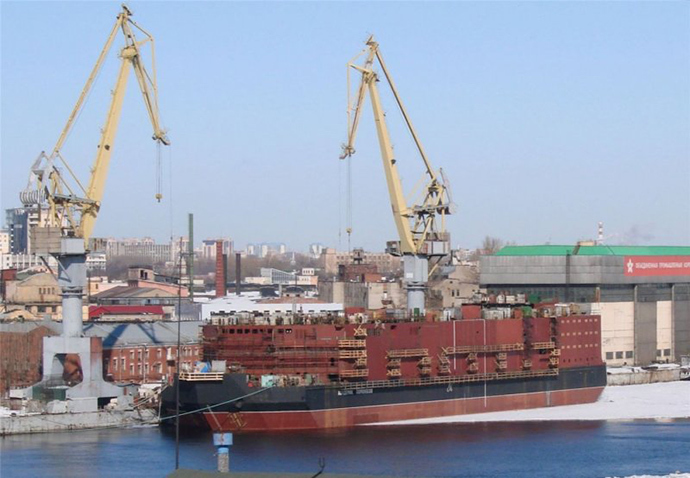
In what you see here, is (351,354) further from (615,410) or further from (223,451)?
(223,451)

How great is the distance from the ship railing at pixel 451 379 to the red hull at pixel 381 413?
0.89 m

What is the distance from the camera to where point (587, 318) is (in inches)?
2926

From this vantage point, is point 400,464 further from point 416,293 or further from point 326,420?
point 416,293

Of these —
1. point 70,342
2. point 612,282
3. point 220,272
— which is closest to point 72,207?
point 70,342

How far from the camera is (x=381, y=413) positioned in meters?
61.6

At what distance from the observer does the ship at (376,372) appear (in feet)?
190

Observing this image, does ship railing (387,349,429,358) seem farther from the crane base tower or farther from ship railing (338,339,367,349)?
the crane base tower

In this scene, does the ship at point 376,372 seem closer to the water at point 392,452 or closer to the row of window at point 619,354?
the water at point 392,452

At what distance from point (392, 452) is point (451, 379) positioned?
13516mm

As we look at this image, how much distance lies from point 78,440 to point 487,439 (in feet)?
53.7

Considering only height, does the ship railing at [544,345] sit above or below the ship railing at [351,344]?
below

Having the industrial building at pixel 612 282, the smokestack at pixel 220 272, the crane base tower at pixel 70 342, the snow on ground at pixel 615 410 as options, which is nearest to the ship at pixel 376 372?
the snow on ground at pixel 615 410

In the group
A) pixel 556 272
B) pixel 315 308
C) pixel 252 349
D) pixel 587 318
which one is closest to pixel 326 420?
pixel 252 349

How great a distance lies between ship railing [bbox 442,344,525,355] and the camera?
65438mm
